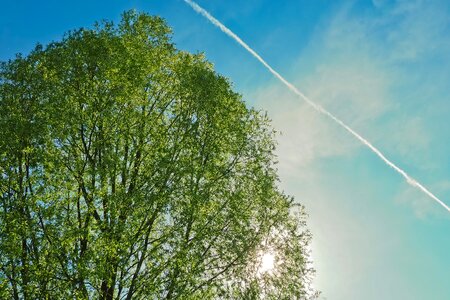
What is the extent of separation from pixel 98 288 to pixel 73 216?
3668 millimetres

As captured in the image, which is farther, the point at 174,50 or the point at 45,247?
the point at 174,50

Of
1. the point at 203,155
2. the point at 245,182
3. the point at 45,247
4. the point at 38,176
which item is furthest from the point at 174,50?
the point at 45,247

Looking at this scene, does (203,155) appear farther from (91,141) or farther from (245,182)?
(91,141)

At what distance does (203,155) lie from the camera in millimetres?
24578

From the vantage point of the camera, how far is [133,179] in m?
22.4

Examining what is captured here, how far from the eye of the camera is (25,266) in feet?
59.4

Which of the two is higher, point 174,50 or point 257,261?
point 174,50

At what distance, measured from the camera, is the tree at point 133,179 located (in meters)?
18.6

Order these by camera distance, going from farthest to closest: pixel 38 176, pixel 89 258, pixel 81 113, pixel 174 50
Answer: pixel 174 50
pixel 81 113
pixel 38 176
pixel 89 258

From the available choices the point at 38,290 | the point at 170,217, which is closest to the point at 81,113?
the point at 170,217

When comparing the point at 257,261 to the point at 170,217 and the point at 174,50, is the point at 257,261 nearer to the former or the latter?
A: the point at 170,217

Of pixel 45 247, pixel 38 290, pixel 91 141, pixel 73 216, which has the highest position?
pixel 91 141

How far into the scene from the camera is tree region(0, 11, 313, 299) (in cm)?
1856

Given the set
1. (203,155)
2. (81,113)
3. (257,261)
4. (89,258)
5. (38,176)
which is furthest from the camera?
(203,155)
